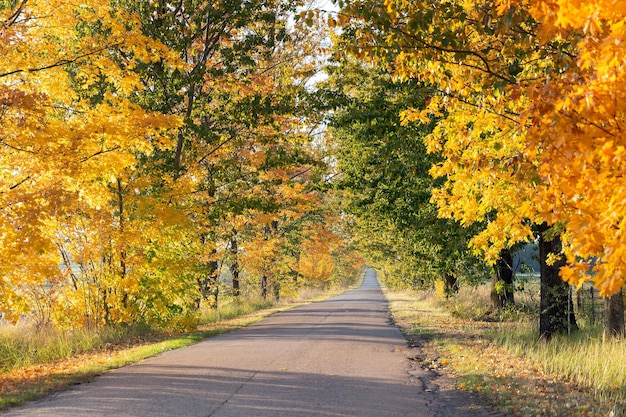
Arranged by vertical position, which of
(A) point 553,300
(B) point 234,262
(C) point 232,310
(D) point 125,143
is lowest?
(C) point 232,310

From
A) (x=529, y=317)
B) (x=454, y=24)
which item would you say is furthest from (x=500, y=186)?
(x=529, y=317)

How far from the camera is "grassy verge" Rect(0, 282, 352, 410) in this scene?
30.5ft

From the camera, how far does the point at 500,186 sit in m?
10.4

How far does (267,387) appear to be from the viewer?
29.5ft

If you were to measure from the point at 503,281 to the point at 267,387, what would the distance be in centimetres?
1331

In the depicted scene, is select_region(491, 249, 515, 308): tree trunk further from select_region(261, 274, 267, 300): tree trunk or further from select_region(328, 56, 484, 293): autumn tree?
select_region(261, 274, 267, 300): tree trunk

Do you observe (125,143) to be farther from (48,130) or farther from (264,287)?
(264,287)

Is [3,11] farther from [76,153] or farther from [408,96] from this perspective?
[408,96]

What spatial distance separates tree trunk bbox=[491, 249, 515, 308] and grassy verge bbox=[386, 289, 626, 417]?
3.05 m

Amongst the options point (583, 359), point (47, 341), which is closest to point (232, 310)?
point (47, 341)

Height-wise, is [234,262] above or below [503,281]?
above

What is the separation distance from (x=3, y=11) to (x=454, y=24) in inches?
351

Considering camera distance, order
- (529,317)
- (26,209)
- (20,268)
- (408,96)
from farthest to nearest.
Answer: (529,317)
(408,96)
(20,268)
(26,209)

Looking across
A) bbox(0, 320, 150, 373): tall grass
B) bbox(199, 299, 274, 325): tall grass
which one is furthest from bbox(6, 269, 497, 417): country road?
bbox(199, 299, 274, 325): tall grass
